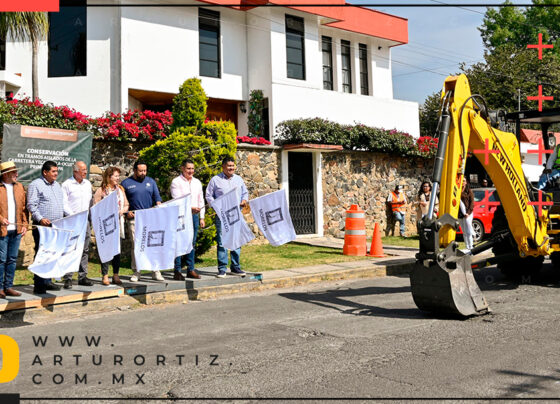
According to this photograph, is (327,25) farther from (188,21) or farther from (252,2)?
(188,21)

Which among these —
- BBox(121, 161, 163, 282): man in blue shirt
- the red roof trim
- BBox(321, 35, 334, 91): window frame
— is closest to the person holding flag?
BBox(121, 161, 163, 282): man in blue shirt

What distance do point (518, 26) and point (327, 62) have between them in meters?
36.0

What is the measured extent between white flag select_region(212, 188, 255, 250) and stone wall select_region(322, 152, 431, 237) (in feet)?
27.0

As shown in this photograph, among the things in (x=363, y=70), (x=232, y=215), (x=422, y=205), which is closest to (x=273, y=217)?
(x=232, y=215)

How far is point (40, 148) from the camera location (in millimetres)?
10734

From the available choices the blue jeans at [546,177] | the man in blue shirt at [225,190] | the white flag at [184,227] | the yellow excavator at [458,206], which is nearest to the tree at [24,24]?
the man in blue shirt at [225,190]

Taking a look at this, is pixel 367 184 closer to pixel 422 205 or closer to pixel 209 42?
pixel 422 205

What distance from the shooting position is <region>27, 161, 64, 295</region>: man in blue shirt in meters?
7.66

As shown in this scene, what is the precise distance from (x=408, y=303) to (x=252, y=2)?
13.7 metres

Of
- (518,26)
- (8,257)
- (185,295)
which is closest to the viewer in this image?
(8,257)

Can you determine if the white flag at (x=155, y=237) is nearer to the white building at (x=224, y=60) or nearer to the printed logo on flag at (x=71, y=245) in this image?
the printed logo on flag at (x=71, y=245)

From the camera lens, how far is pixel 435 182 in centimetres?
642

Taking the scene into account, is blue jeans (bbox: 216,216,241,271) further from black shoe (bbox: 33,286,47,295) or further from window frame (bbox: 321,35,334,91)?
window frame (bbox: 321,35,334,91)

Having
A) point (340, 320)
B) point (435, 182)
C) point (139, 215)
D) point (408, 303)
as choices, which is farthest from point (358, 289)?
point (139, 215)
